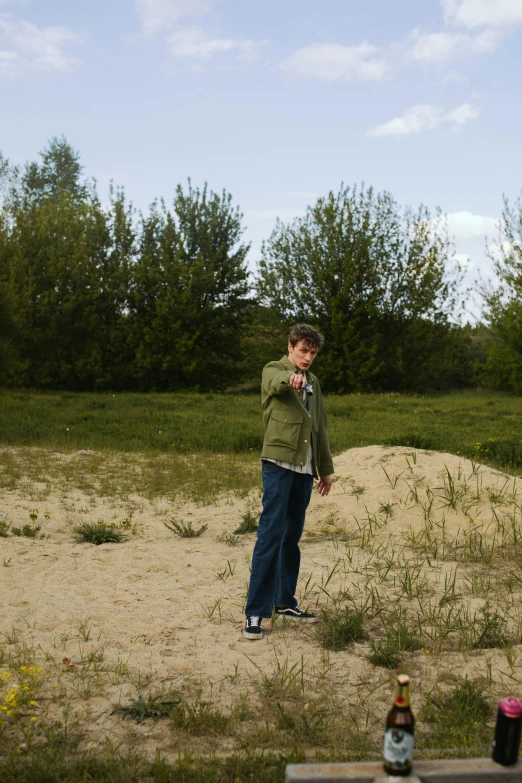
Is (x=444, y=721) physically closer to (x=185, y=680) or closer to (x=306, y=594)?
(x=185, y=680)

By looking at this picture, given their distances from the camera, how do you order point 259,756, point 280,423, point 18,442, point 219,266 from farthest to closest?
point 219,266, point 18,442, point 280,423, point 259,756

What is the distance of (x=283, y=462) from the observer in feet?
18.1

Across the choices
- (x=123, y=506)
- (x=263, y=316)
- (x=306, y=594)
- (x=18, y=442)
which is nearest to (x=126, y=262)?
(x=263, y=316)

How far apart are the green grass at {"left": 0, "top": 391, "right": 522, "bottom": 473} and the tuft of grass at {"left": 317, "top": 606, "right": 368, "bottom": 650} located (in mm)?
8690

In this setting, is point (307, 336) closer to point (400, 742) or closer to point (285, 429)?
point (285, 429)

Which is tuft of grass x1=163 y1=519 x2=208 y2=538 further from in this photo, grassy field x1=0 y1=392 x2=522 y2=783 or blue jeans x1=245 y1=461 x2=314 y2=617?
blue jeans x1=245 y1=461 x2=314 y2=617

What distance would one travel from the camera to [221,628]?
5863 mm

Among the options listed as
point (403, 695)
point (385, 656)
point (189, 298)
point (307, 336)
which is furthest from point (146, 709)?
point (189, 298)

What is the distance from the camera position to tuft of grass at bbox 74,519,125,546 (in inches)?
334

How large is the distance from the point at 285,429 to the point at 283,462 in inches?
9.7

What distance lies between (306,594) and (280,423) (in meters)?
1.78

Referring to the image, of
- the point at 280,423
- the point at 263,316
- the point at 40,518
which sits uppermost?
the point at 263,316

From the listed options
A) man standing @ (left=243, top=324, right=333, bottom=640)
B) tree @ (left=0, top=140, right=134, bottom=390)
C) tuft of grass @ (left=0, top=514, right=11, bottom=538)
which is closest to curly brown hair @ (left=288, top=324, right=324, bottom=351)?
man standing @ (left=243, top=324, right=333, bottom=640)

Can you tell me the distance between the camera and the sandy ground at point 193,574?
5.30m
